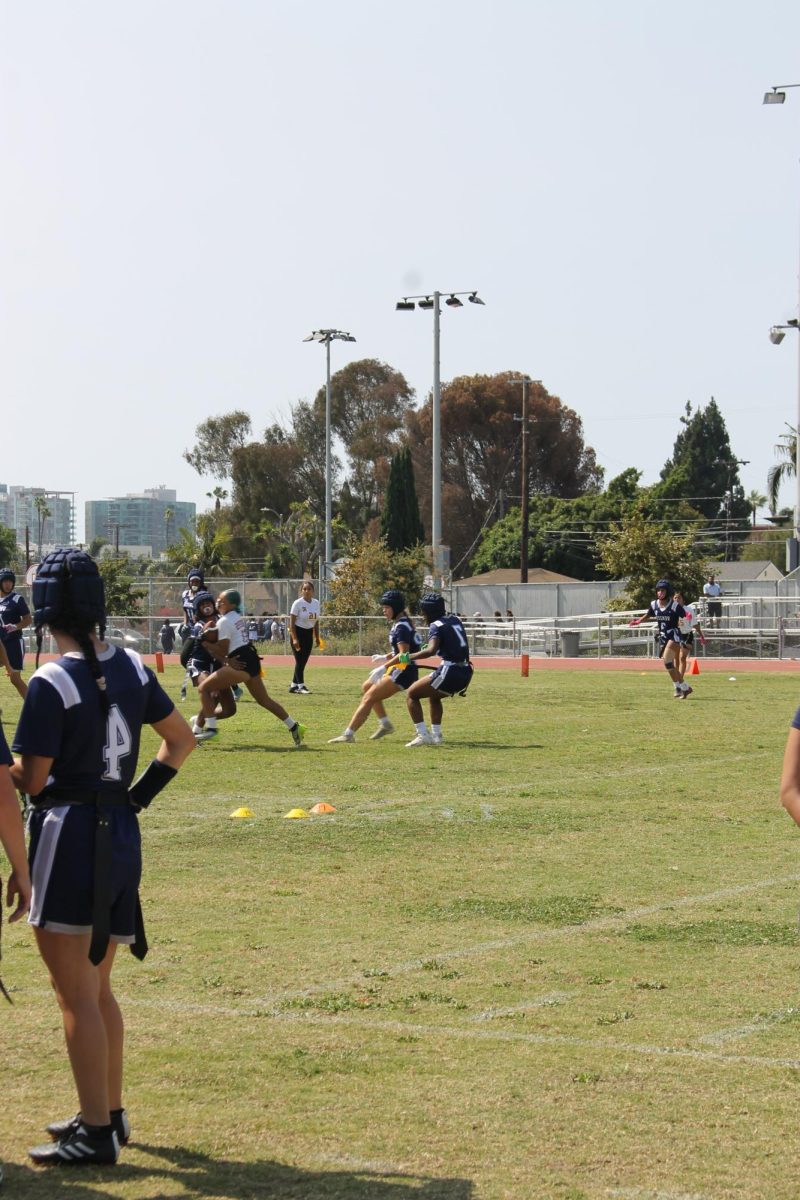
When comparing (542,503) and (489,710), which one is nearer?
(489,710)

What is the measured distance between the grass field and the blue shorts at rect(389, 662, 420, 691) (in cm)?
384

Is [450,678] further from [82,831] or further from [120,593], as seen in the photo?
[120,593]

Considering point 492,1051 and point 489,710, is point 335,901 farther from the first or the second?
point 489,710

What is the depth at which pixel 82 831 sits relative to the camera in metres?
Result: 5.14

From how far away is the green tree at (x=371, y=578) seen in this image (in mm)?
49219

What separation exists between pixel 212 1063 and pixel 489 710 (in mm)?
18119

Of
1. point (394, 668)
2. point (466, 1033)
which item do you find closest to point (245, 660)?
point (394, 668)

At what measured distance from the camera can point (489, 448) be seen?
340ft

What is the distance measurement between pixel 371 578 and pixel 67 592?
44806 mm

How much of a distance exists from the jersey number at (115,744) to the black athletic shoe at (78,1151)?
1105 mm

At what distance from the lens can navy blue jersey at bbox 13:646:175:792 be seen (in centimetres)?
511

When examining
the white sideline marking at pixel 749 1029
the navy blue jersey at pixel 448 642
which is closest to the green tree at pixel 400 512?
the navy blue jersey at pixel 448 642

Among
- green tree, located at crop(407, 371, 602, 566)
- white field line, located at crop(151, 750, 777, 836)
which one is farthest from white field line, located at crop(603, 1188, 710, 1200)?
green tree, located at crop(407, 371, 602, 566)

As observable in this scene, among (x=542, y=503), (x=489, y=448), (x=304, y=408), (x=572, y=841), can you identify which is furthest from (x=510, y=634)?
(x=304, y=408)
